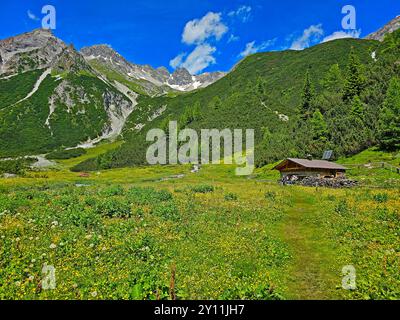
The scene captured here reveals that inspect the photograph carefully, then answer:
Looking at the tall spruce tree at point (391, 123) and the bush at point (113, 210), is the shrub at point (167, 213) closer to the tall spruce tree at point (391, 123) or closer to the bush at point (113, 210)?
the bush at point (113, 210)

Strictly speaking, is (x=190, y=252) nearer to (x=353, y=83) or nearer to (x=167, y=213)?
(x=167, y=213)

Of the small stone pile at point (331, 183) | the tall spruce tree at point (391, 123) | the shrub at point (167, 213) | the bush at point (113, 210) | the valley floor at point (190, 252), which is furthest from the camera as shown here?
the tall spruce tree at point (391, 123)

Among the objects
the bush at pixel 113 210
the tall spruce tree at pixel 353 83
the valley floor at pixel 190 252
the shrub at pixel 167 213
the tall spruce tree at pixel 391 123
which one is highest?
the tall spruce tree at pixel 353 83

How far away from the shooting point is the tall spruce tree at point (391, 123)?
74375 millimetres

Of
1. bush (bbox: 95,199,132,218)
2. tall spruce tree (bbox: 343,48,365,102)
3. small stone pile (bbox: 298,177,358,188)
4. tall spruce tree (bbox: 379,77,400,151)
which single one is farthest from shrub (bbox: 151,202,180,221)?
tall spruce tree (bbox: 343,48,365,102)

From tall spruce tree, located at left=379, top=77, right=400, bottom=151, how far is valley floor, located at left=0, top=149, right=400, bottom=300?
5980 centimetres

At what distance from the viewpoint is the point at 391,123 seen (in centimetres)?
7469

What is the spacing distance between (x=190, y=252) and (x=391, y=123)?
76.7 m

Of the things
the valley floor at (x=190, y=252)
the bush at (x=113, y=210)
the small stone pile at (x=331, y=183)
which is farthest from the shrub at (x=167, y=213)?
the small stone pile at (x=331, y=183)

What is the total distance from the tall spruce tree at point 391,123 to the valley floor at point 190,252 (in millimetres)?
59800

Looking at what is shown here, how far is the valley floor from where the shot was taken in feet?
35.1

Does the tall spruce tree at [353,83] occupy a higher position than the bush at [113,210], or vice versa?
the tall spruce tree at [353,83]

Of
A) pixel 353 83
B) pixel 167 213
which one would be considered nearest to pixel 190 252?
pixel 167 213

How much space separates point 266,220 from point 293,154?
247ft
